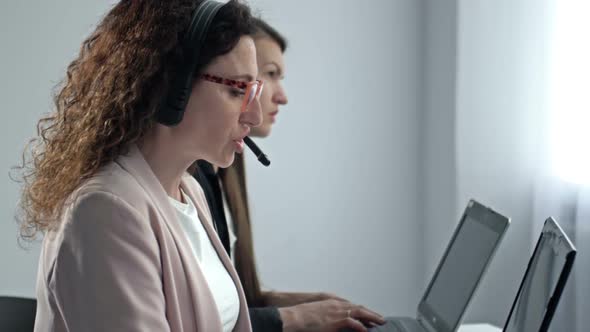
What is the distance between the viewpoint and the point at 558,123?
2.39m

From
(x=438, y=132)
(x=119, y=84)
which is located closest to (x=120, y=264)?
(x=119, y=84)

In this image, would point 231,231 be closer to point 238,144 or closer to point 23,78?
point 238,144

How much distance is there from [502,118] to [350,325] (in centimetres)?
125

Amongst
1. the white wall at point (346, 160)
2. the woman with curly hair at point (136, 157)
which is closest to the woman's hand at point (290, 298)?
the woman with curly hair at point (136, 157)

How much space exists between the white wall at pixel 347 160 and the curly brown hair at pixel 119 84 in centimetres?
185

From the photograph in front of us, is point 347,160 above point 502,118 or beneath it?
beneath

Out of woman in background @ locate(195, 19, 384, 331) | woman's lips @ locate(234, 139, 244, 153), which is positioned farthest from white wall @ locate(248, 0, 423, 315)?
woman's lips @ locate(234, 139, 244, 153)

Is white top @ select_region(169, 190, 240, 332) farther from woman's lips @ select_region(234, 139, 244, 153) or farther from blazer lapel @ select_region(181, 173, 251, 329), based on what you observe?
woman's lips @ select_region(234, 139, 244, 153)

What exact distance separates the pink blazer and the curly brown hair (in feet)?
0.13

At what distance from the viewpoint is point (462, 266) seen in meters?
1.56

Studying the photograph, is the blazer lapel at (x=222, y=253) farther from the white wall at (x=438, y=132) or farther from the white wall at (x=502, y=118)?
the white wall at (x=438, y=132)

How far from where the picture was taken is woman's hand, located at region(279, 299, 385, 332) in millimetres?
1679

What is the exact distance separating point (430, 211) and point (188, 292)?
1993 mm

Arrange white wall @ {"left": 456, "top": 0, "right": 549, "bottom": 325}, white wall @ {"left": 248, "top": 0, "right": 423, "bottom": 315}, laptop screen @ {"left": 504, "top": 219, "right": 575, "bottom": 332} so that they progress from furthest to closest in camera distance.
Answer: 1. white wall @ {"left": 248, "top": 0, "right": 423, "bottom": 315}
2. white wall @ {"left": 456, "top": 0, "right": 549, "bottom": 325}
3. laptop screen @ {"left": 504, "top": 219, "right": 575, "bottom": 332}
